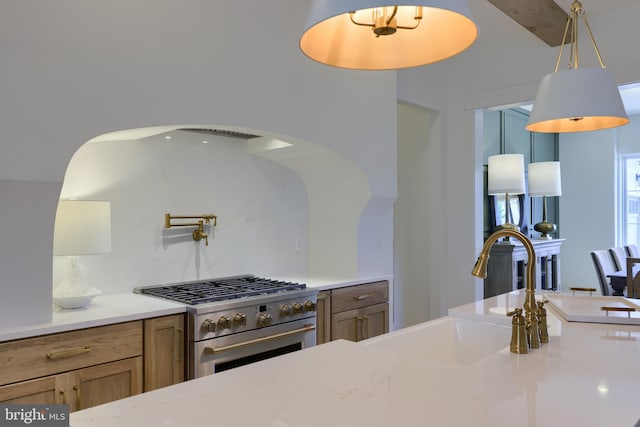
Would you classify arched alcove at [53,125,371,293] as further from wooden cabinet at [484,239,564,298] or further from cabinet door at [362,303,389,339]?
wooden cabinet at [484,239,564,298]

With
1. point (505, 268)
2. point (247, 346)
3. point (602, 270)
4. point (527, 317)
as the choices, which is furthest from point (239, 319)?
point (602, 270)

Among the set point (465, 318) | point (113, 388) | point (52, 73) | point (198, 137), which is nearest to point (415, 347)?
point (465, 318)

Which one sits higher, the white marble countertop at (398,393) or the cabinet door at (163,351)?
the white marble countertop at (398,393)

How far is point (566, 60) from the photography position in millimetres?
3715

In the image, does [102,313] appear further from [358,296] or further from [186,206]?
[358,296]

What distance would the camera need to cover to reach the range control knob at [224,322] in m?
2.33

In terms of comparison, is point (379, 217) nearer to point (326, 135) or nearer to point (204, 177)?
point (326, 135)

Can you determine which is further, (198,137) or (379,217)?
(379,217)

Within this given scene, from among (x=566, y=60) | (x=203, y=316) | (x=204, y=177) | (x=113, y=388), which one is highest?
(x=566, y=60)

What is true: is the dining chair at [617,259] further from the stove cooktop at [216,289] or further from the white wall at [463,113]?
the stove cooktop at [216,289]

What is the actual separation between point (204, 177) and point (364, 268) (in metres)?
1.29

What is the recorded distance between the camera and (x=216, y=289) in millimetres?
2676

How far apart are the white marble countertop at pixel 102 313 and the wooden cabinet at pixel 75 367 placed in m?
0.03

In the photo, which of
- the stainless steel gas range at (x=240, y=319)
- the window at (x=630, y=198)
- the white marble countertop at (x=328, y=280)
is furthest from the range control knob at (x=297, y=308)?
the window at (x=630, y=198)
